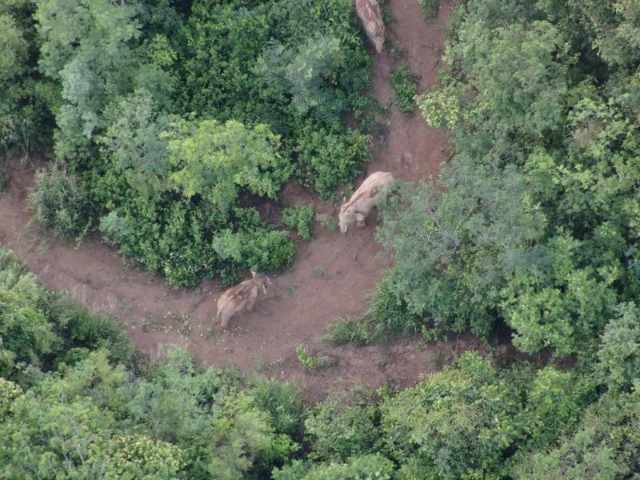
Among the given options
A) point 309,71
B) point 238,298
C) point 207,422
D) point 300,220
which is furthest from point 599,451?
point 309,71

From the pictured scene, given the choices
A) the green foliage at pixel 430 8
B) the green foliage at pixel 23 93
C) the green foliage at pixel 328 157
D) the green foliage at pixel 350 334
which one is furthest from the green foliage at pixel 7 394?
the green foliage at pixel 430 8

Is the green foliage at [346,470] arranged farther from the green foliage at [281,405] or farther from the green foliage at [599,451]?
the green foliage at [599,451]

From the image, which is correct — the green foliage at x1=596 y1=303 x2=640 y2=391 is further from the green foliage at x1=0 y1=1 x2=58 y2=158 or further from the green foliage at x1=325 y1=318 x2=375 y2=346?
the green foliage at x1=0 y1=1 x2=58 y2=158

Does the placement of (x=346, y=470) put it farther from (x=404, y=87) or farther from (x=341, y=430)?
(x=404, y=87)

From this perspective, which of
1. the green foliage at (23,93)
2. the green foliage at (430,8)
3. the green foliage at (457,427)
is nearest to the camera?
the green foliage at (457,427)

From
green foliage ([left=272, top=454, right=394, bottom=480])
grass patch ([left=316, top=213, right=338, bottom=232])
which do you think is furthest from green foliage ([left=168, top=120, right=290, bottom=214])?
green foliage ([left=272, top=454, right=394, bottom=480])

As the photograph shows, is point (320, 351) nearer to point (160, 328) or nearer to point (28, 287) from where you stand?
point (160, 328)
